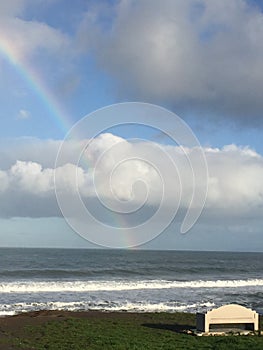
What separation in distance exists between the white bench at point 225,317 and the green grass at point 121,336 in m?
0.61

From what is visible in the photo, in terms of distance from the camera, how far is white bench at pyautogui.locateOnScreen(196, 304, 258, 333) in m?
16.2

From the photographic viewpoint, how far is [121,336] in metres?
16.3

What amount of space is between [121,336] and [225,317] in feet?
10.4

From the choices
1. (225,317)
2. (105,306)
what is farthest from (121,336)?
(105,306)

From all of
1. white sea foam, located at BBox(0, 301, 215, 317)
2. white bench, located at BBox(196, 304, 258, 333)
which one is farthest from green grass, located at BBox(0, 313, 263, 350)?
white sea foam, located at BBox(0, 301, 215, 317)

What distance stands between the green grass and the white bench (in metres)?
0.61

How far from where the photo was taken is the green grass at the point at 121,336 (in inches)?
570

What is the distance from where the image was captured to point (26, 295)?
31688 mm

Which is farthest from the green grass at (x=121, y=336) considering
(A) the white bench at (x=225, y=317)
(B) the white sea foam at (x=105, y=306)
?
(B) the white sea foam at (x=105, y=306)

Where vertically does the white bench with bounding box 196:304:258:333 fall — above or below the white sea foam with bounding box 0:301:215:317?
above

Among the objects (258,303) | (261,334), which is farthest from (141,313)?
(258,303)

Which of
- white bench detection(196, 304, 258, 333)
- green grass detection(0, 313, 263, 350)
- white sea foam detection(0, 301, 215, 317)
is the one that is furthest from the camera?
white sea foam detection(0, 301, 215, 317)

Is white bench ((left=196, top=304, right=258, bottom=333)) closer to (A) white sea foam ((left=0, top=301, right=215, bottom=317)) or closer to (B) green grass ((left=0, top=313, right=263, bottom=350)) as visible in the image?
(B) green grass ((left=0, top=313, right=263, bottom=350))

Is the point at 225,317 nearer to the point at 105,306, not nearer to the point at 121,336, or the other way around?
the point at 121,336
